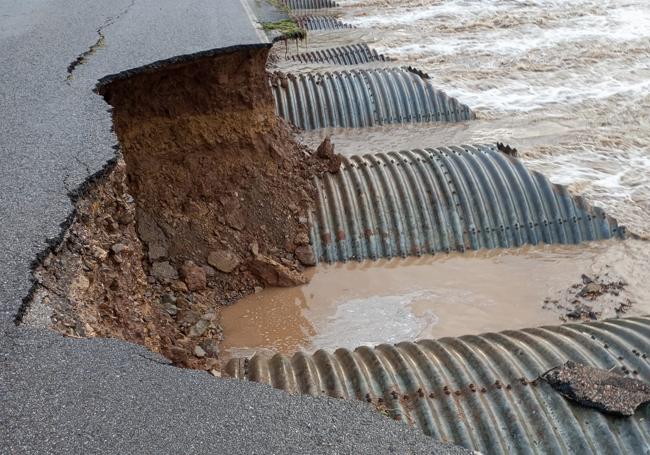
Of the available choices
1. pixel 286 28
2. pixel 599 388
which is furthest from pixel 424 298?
pixel 286 28

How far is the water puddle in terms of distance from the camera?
19.7 ft

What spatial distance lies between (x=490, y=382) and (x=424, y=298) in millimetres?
2270

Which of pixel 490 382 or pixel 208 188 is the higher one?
pixel 208 188

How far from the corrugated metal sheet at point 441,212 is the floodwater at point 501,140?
0.66ft

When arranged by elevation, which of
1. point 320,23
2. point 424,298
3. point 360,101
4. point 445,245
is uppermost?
point 320,23

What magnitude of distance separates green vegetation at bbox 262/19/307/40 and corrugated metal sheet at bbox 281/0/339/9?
1383 cm

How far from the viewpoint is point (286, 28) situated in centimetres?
758

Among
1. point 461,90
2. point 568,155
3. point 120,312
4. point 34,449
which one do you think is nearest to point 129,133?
point 120,312

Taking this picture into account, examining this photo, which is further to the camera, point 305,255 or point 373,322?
point 305,255

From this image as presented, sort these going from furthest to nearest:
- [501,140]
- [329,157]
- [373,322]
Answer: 1. [501,140]
2. [329,157]
3. [373,322]

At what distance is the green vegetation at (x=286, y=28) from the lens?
736cm

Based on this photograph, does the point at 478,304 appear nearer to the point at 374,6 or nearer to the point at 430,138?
the point at 430,138

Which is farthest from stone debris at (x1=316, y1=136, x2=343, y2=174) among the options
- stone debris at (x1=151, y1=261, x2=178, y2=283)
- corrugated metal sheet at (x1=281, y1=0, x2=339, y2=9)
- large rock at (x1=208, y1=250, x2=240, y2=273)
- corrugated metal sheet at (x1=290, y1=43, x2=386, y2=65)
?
corrugated metal sheet at (x1=281, y1=0, x2=339, y2=9)

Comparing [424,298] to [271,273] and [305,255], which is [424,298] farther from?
[271,273]
